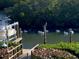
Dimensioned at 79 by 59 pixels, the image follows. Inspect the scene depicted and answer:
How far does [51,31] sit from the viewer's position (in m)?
36.4

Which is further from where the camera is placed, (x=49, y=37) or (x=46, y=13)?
(x=46, y=13)

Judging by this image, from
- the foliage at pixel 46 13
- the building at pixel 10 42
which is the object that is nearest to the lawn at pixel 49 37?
the foliage at pixel 46 13

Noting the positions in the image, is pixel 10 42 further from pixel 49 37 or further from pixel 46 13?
pixel 46 13

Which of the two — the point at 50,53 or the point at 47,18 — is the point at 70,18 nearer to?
the point at 47,18

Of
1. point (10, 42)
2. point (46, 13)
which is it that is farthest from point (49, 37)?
point (10, 42)

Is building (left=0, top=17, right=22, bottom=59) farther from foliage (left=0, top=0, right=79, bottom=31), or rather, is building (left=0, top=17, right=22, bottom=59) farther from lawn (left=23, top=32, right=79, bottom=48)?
foliage (left=0, top=0, right=79, bottom=31)

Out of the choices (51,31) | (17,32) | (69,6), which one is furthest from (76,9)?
(17,32)

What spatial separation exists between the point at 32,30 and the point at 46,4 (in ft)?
11.9

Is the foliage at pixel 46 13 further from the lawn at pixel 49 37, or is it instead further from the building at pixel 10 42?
the building at pixel 10 42

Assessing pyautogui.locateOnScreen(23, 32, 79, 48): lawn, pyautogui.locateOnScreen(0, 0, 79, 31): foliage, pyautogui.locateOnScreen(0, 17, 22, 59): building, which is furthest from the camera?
pyautogui.locateOnScreen(0, 0, 79, 31): foliage

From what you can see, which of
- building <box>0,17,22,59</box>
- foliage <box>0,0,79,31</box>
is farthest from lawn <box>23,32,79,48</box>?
building <box>0,17,22,59</box>

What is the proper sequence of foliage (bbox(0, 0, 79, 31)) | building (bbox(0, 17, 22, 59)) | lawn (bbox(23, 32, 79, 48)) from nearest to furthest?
building (bbox(0, 17, 22, 59)) → lawn (bbox(23, 32, 79, 48)) → foliage (bbox(0, 0, 79, 31))

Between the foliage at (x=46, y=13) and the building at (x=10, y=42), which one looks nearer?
the building at (x=10, y=42)

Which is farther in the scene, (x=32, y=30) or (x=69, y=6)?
(x=69, y=6)
